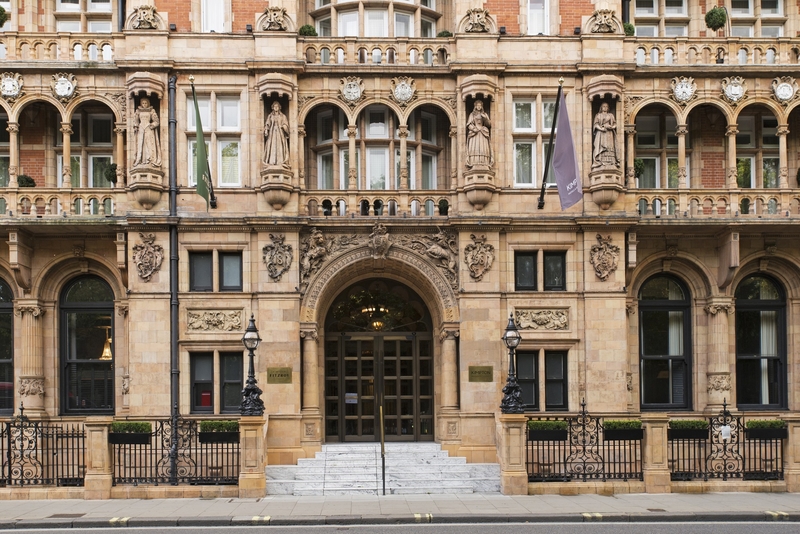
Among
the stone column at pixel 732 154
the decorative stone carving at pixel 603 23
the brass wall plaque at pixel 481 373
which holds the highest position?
the decorative stone carving at pixel 603 23

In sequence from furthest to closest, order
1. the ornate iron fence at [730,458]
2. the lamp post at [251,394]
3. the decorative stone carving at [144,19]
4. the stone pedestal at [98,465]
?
the decorative stone carving at [144,19] → the lamp post at [251,394] → the ornate iron fence at [730,458] → the stone pedestal at [98,465]

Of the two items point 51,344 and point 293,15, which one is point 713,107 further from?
point 51,344

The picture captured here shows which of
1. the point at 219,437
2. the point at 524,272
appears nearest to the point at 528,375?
the point at 524,272

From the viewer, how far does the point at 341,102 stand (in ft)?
73.8

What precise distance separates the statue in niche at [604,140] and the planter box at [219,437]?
11911 millimetres

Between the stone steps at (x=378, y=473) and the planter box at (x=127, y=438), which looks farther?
the stone steps at (x=378, y=473)

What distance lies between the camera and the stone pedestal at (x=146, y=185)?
21.5 meters

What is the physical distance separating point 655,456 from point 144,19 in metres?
17.4

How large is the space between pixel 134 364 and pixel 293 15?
10551 mm

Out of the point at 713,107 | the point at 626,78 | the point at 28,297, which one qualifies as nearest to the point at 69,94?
the point at 28,297

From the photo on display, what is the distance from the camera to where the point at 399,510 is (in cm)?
1642

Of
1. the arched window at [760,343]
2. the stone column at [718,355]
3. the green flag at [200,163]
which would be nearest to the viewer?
the green flag at [200,163]

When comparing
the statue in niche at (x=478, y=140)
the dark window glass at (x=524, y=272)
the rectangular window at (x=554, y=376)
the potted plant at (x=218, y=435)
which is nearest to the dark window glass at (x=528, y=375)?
the rectangular window at (x=554, y=376)

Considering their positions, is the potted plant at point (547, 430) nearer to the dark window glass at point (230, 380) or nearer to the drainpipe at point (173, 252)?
the dark window glass at point (230, 380)
